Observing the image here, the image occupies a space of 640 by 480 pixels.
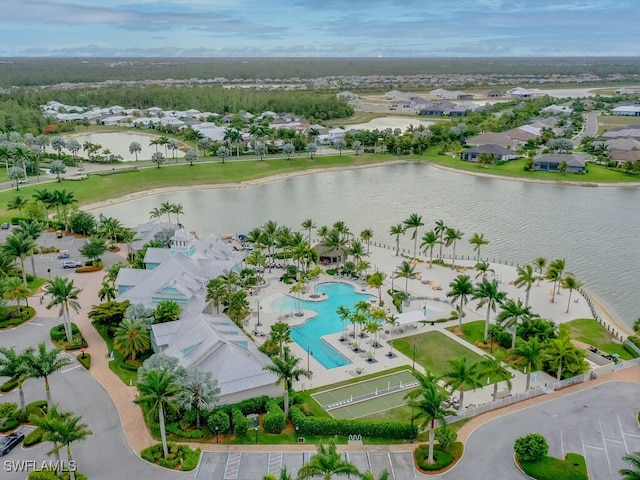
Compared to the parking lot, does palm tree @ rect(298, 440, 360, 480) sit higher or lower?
higher

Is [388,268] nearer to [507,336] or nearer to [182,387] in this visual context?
[507,336]

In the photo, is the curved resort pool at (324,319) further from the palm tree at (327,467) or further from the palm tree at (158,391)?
the palm tree at (327,467)

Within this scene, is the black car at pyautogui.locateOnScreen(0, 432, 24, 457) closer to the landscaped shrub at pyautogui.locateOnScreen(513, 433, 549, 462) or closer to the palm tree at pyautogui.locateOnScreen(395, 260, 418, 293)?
the landscaped shrub at pyautogui.locateOnScreen(513, 433, 549, 462)

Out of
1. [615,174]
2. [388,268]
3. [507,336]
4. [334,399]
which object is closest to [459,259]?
[388,268]

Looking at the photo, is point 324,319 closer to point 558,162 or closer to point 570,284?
point 570,284

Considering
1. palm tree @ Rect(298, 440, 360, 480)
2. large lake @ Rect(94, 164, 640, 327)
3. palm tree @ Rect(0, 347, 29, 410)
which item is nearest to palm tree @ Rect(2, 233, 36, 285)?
palm tree @ Rect(0, 347, 29, 410)
